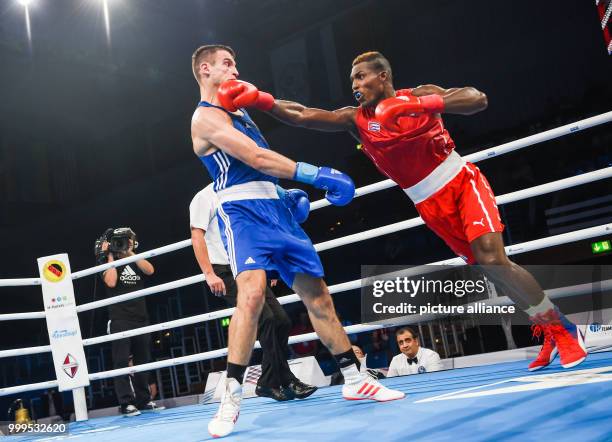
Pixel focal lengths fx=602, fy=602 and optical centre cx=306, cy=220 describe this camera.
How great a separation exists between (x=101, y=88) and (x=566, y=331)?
31.9 ft

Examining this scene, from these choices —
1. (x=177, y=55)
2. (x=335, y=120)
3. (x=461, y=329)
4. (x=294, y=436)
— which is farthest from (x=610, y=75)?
(x=294, y=436)

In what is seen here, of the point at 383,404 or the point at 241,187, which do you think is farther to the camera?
the point at 241,187

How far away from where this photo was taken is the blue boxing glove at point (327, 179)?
189 centimetres

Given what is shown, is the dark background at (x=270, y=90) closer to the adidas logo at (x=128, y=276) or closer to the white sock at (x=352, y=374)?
the adidas logo at (x=128, y=276)

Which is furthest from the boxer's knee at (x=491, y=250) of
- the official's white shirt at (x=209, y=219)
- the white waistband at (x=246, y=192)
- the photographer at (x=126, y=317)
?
the photographer at (x=126, y=317)

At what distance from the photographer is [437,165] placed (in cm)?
222

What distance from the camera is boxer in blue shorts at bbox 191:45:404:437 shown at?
1.95 meters

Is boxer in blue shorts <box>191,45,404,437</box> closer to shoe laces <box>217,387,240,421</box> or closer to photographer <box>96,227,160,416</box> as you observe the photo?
shoe laces <box>217,387,240,421</box>

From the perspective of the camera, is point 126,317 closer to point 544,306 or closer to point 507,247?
point 507,247

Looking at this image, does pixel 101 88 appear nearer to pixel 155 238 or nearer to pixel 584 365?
pixel 155 238

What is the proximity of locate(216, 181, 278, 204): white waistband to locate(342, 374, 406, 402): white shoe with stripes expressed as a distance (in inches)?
28.6

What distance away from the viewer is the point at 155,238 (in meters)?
12.5

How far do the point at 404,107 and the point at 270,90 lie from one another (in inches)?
368

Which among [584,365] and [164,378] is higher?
[584,365]
